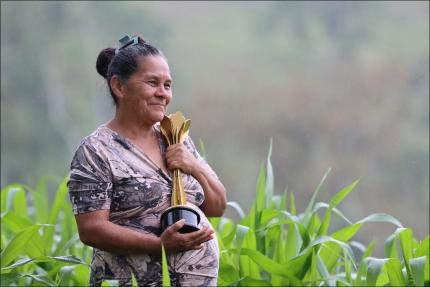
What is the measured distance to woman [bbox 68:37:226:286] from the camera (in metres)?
2.43

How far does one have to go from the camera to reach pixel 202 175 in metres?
2.59

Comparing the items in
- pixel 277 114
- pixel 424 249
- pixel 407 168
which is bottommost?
pixel 424 249

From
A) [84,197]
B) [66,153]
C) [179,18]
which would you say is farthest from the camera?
[179,18]

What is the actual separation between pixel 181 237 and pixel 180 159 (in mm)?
252

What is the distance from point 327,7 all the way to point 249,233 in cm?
926

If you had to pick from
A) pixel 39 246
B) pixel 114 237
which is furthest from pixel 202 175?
pixel 39 246

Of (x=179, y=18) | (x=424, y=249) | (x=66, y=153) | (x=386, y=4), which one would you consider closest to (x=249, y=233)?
(x=424, y=249)

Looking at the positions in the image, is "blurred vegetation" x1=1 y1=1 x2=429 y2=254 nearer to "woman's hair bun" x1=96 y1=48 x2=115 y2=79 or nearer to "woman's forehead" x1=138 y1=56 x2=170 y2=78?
"woman's hair bun" x1=96 y1=48 x2=115 y2=79

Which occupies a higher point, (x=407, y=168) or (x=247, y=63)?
(x=247, y=63)

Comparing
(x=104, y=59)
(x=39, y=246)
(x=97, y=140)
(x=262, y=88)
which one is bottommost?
(x=39, y=246)

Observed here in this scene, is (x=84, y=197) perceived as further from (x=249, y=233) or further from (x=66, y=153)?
(x=66, y=153)

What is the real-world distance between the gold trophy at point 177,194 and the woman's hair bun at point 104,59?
0.22 meters

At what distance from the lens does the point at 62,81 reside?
12.6 meters

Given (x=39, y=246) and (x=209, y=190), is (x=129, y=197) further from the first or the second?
(x=39, y=246)
